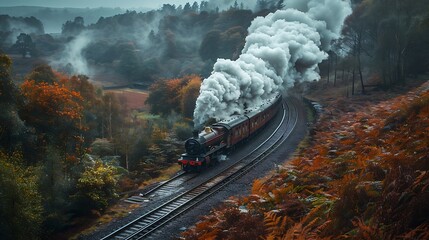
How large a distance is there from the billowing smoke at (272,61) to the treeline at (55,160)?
521cm

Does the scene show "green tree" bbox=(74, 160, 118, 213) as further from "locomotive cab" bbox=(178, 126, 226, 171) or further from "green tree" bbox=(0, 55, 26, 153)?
"locomotive cab" bbox=(178, 126, 226, 171)

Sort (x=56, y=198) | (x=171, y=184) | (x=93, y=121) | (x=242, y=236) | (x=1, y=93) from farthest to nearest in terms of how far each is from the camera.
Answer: (x=93, y=121) < (x=171, y=184) < (x=1, y=93) < (x=56, y=198) < (x=242, y=236)

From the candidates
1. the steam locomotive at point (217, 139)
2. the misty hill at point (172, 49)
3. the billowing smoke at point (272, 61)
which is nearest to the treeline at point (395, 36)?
the billowing smoke at point (272, 61)

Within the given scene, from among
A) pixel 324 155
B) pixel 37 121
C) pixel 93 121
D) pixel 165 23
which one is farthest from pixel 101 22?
pixel 324 155

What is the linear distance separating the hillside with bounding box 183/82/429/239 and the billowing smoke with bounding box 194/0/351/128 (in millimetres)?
11969

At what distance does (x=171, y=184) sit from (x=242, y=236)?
1248 centimetres

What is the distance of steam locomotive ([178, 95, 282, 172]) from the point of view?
841 inches

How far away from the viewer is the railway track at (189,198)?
47.4 ft

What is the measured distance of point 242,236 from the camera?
322 inches

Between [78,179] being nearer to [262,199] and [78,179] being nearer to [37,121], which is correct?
[37,121]

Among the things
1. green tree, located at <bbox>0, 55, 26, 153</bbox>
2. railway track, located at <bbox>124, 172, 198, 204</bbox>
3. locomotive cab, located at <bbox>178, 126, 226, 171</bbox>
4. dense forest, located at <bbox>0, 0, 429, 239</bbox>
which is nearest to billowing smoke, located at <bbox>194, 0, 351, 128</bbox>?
locomotive cab, located at <bbox>178, 126, 226, 171</bbox>

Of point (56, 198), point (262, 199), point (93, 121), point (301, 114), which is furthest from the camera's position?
point (301, 114)

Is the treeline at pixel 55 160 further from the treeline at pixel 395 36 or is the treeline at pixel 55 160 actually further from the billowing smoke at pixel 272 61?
the treeline at pixel 395 36

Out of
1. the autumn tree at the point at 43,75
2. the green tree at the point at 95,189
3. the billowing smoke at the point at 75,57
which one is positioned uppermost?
the billowing smoke at the point at 75,57
